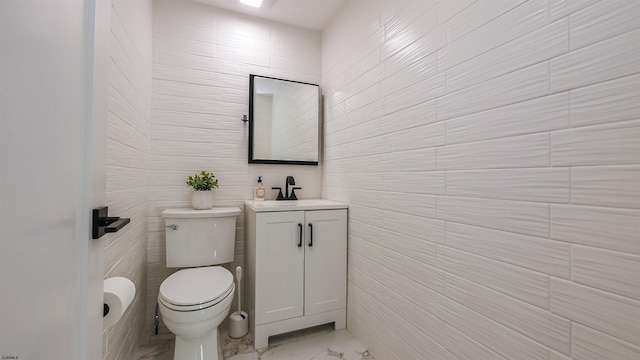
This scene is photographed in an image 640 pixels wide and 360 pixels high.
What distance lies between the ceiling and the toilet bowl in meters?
1.95

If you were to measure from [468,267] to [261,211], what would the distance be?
1138mm

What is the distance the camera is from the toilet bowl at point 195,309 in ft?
4.09

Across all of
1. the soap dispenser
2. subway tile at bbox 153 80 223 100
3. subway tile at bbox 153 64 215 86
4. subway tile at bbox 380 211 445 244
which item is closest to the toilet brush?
the soap dispenser

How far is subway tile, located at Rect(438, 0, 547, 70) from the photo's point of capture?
0.80m

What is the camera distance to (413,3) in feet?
4.19

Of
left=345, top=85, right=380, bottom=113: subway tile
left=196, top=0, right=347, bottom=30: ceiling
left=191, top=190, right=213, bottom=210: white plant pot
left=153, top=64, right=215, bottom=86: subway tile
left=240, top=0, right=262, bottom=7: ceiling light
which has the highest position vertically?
left=196, top=0, right=347, bottom=30: ceiling

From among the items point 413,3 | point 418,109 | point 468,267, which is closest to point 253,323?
point 468,267

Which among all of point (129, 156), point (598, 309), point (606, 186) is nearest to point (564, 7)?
point (606, 186)

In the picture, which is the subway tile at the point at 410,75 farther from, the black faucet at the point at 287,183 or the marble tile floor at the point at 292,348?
the marble tile floor at the point at 292,348

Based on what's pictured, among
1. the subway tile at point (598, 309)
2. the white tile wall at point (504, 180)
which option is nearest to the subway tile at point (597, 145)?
the white tile wall at point (504, 180)

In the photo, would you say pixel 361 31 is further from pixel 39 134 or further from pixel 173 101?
pixel 39 134

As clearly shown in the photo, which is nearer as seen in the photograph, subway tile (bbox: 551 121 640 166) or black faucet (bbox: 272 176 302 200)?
subway tile (bbox: 551 121 640 166)

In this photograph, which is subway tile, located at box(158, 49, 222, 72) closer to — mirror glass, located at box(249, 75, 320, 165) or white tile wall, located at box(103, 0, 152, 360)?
white tile wall, located at box(103, 0, 152, 360)

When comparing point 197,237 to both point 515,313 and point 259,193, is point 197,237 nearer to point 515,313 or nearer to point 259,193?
point 259,193
